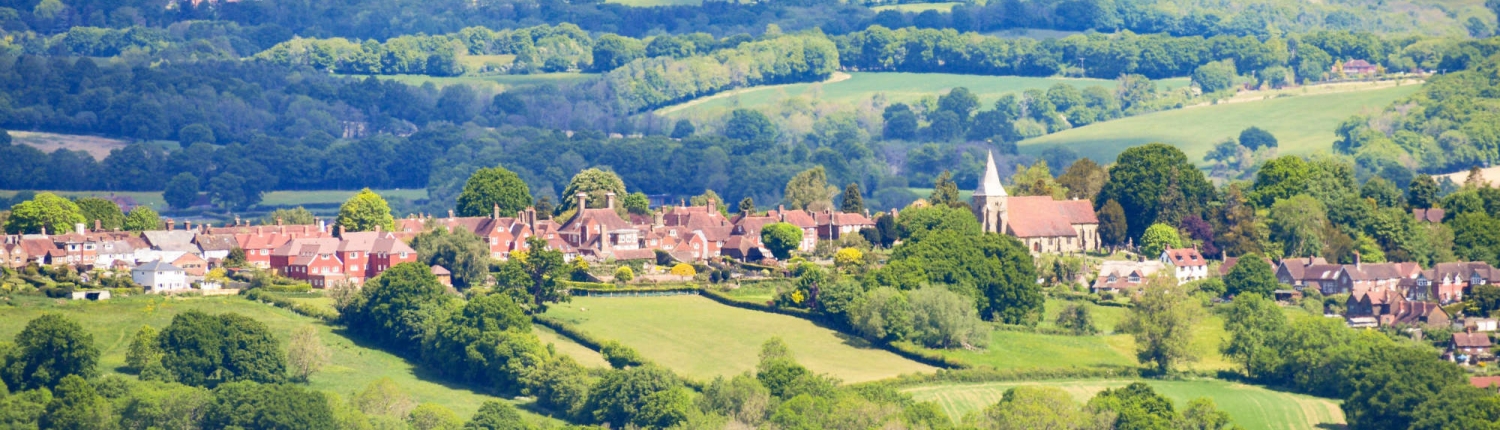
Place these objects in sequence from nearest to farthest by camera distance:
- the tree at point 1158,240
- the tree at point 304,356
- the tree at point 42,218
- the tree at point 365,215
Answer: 1. the tree at point 304,356
2. the tree at point 42,218
3. the tree at point 365,215
4. the tree at point 1158,240

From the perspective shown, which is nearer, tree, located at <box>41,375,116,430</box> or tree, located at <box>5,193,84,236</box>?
tree, located at <box>41,375,116,430</box>

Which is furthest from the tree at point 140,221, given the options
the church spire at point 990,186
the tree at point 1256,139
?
the tree at point 1256,139

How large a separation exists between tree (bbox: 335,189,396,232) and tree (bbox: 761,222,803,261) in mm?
16411

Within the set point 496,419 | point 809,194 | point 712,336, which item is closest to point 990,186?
point 809,194

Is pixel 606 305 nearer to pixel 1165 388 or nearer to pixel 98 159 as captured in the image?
pixel 1165 388

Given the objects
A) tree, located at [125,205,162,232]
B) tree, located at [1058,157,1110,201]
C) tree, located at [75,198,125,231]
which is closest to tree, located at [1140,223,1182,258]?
tree, located at [1058,157,1110,201]

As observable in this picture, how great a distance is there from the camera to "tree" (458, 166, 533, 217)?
368 ft

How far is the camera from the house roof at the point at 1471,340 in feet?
295

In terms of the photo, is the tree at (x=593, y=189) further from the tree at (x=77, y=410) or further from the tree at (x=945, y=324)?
the tree at (x=77, y=410)

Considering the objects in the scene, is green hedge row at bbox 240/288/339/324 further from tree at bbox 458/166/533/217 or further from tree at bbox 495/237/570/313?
tree at bbox 458/166/533/217

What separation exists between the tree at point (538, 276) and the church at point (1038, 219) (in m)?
25.7

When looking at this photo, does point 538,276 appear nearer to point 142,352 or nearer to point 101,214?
point 142,352

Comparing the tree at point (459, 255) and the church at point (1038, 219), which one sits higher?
the church at point (1038, 219)

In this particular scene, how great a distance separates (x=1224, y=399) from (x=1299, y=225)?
2801 cm
